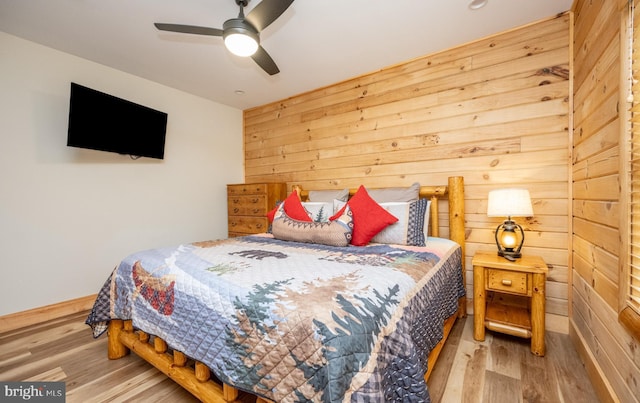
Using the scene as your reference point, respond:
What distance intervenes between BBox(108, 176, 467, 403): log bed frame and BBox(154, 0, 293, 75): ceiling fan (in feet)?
5.38

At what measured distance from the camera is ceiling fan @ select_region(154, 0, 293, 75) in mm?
1517

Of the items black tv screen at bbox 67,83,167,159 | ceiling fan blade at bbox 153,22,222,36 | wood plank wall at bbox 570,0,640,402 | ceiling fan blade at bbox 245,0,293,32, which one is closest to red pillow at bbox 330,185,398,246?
wood plank wall at bbox 570,0,640,402

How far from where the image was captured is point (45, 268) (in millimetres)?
2408

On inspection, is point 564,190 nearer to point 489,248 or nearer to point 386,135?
point 489,248

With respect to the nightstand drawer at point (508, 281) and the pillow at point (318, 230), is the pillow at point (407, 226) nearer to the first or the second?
the pillow at point (318, 230)

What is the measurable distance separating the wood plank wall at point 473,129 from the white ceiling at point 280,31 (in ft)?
0.63

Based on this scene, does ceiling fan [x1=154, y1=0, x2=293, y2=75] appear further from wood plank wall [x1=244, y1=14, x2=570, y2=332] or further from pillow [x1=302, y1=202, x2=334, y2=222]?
wood plank wall [x1=244, y1=14, x2=570, y2=332]

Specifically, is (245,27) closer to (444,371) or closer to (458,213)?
(458,213)

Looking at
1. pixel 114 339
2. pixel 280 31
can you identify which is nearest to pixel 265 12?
pixel 280 31

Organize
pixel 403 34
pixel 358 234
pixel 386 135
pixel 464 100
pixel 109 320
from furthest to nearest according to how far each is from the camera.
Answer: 1. pixel 386 135
2. pixel 464 100
3. pixel 403 34
4. pixel 358 234
5. pixel 109 320

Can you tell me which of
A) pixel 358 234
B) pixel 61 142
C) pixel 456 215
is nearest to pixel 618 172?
pixel 456 215

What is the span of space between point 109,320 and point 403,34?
9.85ft

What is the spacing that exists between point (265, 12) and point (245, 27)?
0.17 meters

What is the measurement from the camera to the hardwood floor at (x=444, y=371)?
4.58 feet
